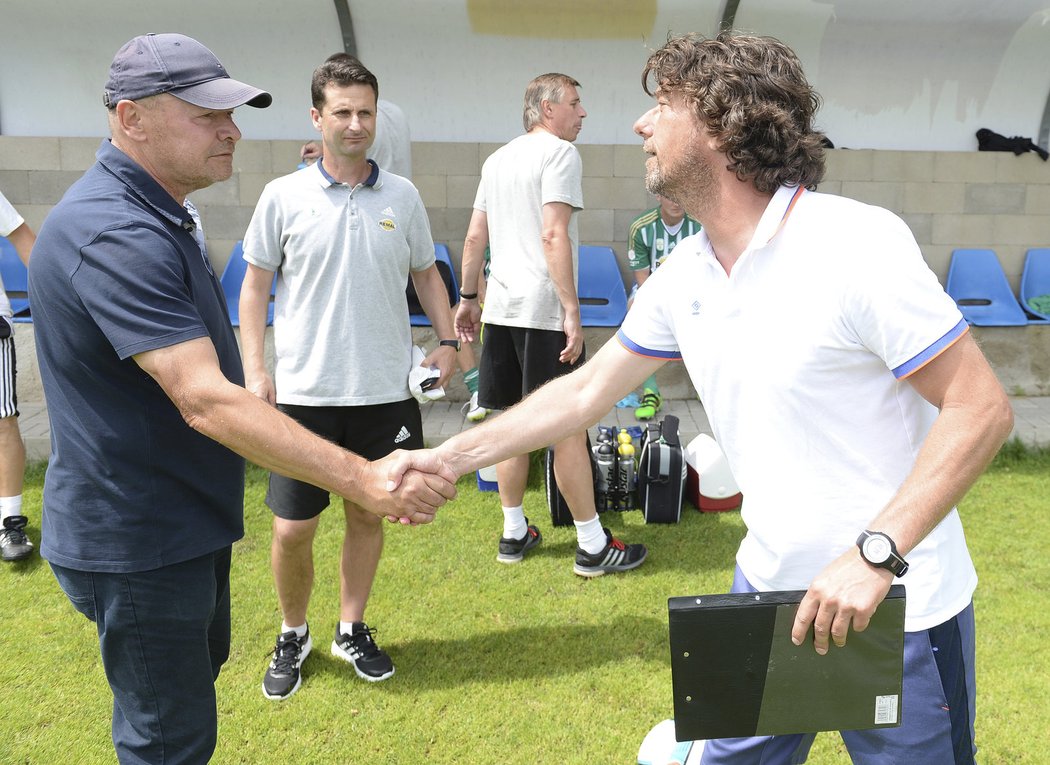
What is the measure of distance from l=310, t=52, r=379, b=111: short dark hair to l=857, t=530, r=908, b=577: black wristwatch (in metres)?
2.72

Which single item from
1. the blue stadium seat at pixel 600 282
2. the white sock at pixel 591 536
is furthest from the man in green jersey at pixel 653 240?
the white sock at pixel 591 536

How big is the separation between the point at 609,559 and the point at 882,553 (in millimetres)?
2929

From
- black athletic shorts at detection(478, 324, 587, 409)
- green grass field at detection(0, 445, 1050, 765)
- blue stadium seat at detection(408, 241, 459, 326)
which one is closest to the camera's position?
green grass field at detection(0, 445, 1050, 765)

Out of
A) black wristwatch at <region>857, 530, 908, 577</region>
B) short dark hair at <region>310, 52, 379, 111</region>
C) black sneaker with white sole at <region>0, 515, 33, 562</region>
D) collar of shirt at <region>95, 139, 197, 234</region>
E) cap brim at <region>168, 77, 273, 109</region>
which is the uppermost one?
short dark hair at <region>310, 52, 379, 111</region>

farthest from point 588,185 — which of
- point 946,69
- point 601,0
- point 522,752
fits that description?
point 522,752

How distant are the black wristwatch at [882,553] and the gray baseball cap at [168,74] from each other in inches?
70.3

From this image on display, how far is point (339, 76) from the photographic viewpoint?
3516 mm

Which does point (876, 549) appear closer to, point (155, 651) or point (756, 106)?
point (756, 106)

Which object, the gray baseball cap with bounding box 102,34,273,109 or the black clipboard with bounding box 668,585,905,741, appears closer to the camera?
the black clipboard with bounding box 668,585,905,741

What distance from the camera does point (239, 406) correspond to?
2.15 m

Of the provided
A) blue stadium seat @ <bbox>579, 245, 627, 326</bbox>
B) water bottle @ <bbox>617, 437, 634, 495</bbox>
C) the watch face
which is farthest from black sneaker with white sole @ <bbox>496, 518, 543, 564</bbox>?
blue stadium seat @ <bbox>579, 245, 627, 326</bbox>

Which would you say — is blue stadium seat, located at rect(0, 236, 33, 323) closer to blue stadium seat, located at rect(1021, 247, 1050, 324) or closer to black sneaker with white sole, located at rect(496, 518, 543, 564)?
black sneaker with white sole, located at rect(496, 518, 543, 564)

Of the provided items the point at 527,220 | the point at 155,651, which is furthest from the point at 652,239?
the point at 155,651

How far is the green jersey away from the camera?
22.4ft
